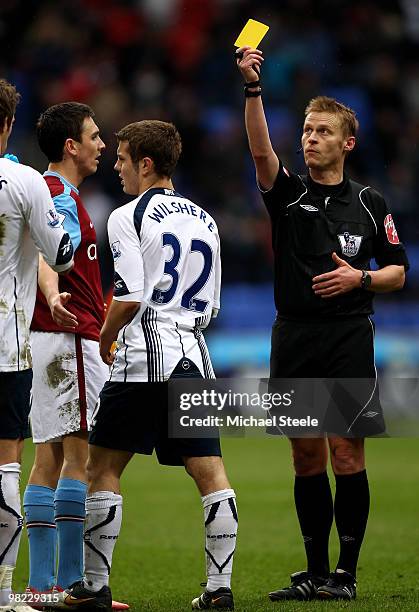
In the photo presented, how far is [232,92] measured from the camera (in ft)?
55.5

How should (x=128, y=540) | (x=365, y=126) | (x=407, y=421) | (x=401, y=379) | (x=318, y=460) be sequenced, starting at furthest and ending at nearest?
1. (x=365, y=126)
2. (x=401, y=379)
3. (x=407, y=421)
4. (x=128, y=540)
5. (x=318, y=460)

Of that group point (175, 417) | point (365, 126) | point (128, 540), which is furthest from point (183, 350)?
point (365, 126)

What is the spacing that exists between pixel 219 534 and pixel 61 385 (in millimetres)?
914

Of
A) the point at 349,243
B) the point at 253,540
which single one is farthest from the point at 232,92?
the point at 349,243

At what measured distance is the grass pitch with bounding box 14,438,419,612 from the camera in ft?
17.1

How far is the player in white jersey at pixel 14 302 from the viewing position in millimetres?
4238

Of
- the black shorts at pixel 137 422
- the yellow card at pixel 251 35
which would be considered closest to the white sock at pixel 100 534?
the black shorts at pixel 137 422

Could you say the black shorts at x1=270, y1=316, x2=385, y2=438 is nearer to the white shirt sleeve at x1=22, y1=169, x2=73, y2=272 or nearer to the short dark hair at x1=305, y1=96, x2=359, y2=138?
the short dark hair at x1=305, y1=96, x2=359, y2=138

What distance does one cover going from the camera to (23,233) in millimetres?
4375

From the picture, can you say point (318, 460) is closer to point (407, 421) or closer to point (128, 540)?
point (128, 540)

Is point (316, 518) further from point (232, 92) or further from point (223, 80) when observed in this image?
point (223, 80)

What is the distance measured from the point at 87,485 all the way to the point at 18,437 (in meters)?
0.53

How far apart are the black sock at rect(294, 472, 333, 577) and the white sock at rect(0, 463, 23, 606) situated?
147 cm

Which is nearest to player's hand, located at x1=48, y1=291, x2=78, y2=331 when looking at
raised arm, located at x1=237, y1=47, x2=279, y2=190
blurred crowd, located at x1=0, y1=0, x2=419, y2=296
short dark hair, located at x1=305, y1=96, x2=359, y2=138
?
raised arm, located at x1=237, y1=47, x2=279, y2=190
